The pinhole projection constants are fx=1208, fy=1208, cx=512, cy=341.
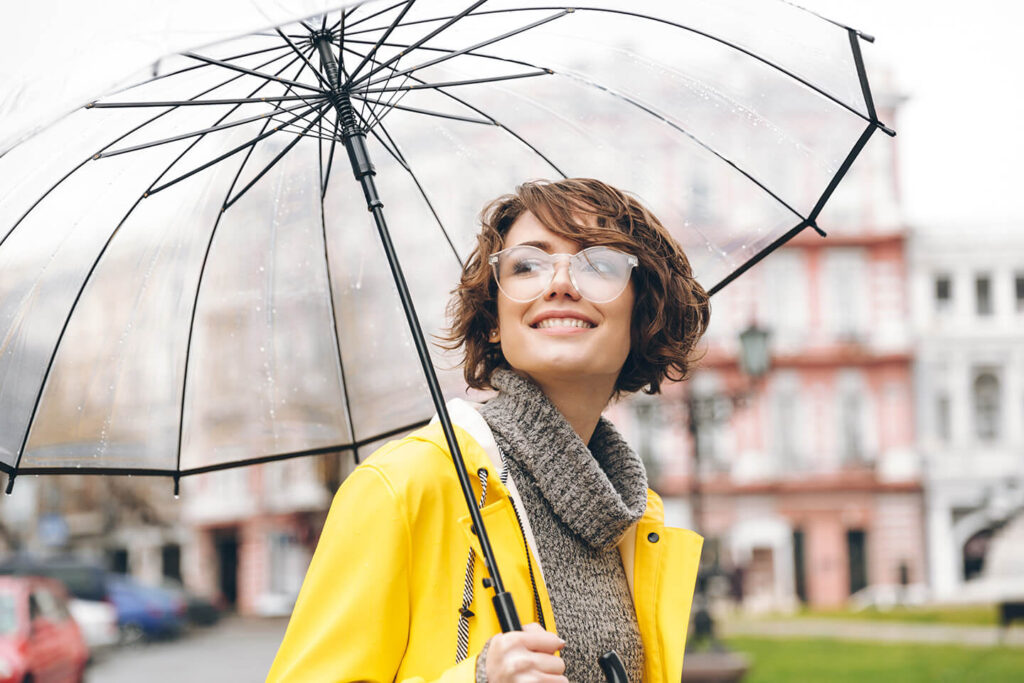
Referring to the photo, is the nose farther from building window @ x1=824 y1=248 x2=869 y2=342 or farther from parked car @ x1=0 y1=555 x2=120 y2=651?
building window @ x1=824 y1=248 x2=869 y2=342

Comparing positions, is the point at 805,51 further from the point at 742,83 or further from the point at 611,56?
the point at 611,56

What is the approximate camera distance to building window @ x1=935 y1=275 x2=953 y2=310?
36.7 metres

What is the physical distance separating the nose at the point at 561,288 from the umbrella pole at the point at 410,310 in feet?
0.83

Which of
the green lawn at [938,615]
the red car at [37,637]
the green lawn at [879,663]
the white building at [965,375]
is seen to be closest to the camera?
the red car at [37,637]

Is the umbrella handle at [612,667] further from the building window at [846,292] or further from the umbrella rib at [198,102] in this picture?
the building window at [846,292]

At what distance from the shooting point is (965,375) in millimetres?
36125

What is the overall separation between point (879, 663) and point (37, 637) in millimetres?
9394

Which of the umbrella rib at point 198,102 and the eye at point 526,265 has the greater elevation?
the umbrella rib at point 198,102

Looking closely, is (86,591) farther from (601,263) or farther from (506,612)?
(506,612)

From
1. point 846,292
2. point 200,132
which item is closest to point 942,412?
point 846,292

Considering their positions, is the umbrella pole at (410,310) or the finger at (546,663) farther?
the umbrella pole at (410,310)

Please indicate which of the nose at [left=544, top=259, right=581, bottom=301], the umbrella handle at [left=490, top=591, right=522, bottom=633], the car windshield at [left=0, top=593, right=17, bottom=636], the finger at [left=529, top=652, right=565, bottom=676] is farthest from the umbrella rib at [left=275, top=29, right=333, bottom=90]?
the car windshield at [left=0, top=593, right=17, bottom=636]

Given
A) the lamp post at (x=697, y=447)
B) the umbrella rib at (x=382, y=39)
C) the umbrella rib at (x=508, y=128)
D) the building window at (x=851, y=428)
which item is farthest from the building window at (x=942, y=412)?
the umbrella rib at (x=382, y=39)

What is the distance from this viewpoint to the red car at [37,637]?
11039 millimetres
